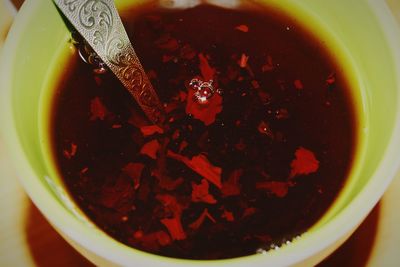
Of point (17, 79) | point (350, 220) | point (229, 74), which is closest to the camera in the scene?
point (350, 220)

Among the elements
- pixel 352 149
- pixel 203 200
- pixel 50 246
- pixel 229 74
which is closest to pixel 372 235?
pixel 352 149

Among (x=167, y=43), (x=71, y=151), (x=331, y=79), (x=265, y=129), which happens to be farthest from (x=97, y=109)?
(x=331, y=79)

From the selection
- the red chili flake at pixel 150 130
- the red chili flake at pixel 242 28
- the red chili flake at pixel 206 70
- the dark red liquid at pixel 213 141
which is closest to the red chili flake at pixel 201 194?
the dark red liquid at pixel 213 141

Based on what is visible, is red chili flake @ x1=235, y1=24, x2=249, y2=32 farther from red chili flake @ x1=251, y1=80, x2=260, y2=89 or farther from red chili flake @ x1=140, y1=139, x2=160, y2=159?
red chili flake @ x1=140, y1=139, x2=160, y2=159

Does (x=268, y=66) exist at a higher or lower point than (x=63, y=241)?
higher

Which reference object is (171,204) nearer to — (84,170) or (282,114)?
(84,170)

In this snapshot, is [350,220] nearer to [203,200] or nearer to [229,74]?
[203,200]
